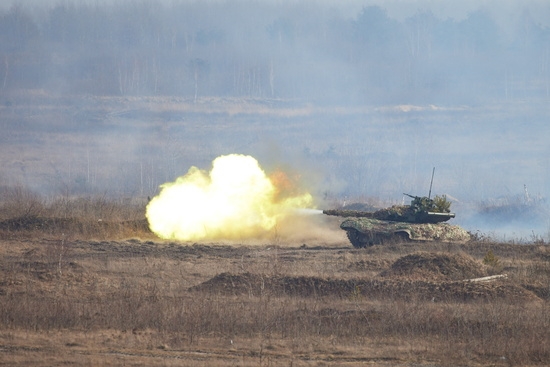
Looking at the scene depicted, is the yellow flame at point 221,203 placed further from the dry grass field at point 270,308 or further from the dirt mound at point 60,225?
the dry grass field at point 270,308

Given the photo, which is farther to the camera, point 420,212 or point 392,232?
point 420,212

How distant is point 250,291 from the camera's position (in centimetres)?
2292

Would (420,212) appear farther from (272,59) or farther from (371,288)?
(272,59)

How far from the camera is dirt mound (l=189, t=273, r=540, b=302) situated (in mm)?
22578

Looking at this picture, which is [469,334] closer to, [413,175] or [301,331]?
[301,331]

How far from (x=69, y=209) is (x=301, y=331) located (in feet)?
93.6

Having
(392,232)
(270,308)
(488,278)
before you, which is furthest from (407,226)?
(270,308)

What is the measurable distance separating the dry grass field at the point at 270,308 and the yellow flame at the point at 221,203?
437 centimetres

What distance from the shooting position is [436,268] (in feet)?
86.4

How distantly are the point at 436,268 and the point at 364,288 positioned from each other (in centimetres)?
388

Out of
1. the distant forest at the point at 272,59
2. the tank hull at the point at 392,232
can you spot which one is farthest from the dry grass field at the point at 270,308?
the distant forest at the point at 272,59

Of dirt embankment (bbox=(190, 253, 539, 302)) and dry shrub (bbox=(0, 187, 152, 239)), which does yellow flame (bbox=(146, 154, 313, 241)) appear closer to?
dry shrub (bbox=(0, 187, 152, 239))

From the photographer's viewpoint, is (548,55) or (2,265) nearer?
(2,265)

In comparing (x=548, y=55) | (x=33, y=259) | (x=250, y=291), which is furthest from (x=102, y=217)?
(x=548, y=55)
